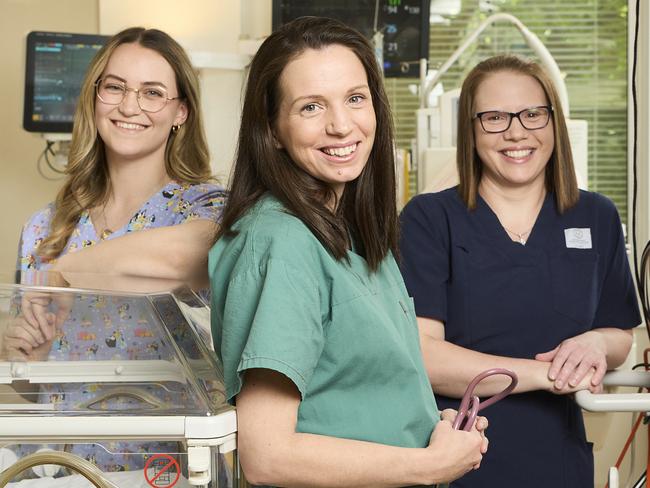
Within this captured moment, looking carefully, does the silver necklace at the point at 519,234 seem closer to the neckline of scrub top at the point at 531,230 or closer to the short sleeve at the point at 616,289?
the neckline of scrub top at the point at 531,230

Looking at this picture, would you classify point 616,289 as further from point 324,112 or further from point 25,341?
point 25,341

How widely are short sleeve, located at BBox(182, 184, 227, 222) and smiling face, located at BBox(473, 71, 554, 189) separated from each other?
51cm

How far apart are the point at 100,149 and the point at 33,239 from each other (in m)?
0.22

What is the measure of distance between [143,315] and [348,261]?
32 cm

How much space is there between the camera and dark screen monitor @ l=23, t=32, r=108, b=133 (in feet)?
9.47

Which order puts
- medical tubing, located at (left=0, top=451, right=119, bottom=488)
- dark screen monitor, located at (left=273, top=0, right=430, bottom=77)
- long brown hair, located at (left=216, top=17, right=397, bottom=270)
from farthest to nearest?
dark screen monitor, located at (left=273, top=0, right=430, bottom=77) < long brown hair, located at (left=216, top=17, right=397, bottom=270) < medical tubing, located at (left=0, top=451, right=119, bottom=488)

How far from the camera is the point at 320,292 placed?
99cm

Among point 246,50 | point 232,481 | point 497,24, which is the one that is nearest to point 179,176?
point 232,481

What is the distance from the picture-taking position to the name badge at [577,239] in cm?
168

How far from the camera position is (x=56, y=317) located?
1214mm

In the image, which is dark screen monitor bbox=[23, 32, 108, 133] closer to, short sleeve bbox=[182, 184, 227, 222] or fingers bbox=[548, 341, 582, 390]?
short sleeve bbox=[182, 184, 227, 222]

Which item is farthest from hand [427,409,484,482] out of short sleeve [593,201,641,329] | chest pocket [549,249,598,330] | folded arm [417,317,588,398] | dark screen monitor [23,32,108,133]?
dark screen monitor [23,32,108,133]

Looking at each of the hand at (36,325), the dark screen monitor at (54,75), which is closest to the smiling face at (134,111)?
the hand at (36,325)

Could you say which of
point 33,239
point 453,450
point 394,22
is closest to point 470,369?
point 453,450
